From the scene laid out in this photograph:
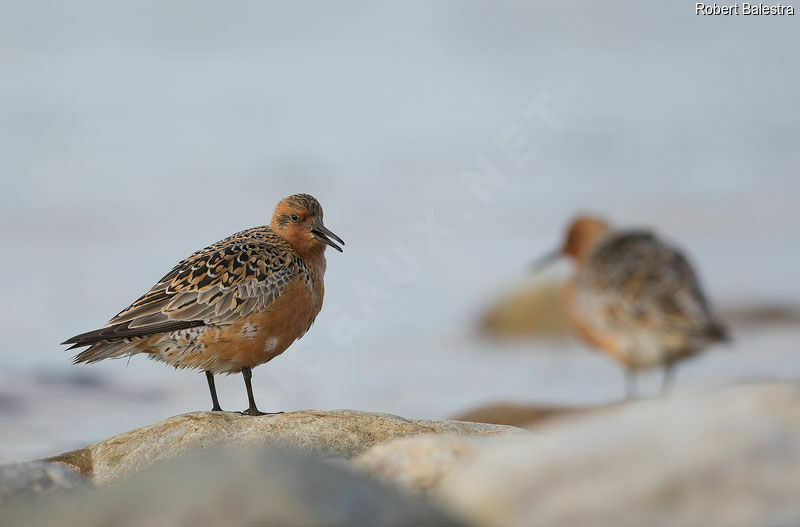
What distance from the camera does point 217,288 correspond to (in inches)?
325

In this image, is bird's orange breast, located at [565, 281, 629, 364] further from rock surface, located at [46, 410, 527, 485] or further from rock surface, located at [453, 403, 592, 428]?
rock surface, located at [46, 410, 527, 485]

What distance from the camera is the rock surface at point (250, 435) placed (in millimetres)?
7441

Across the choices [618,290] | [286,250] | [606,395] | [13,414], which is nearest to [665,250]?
[618,290]

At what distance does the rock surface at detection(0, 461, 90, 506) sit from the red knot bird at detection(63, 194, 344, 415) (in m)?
1.88

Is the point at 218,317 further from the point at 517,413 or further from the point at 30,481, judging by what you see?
the point at 517,413

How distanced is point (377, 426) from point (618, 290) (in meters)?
6.46

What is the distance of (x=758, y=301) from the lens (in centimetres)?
1720

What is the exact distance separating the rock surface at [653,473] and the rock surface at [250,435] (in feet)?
9.46

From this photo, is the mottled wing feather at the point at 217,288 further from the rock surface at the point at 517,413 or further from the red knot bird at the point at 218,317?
the rock surface at the point at 517,413

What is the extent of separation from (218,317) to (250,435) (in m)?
1.05

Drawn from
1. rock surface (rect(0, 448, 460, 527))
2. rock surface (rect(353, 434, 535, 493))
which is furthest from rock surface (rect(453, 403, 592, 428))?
rock surface (rect(0, 448, 460, 527))

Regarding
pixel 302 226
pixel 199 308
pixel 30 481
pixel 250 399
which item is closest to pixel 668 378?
pixel 302 226

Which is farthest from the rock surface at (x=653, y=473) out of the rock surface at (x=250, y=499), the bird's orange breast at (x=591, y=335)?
the bird's orange breast at (x=591, y=335)

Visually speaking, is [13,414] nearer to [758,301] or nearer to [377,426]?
[377,426]
